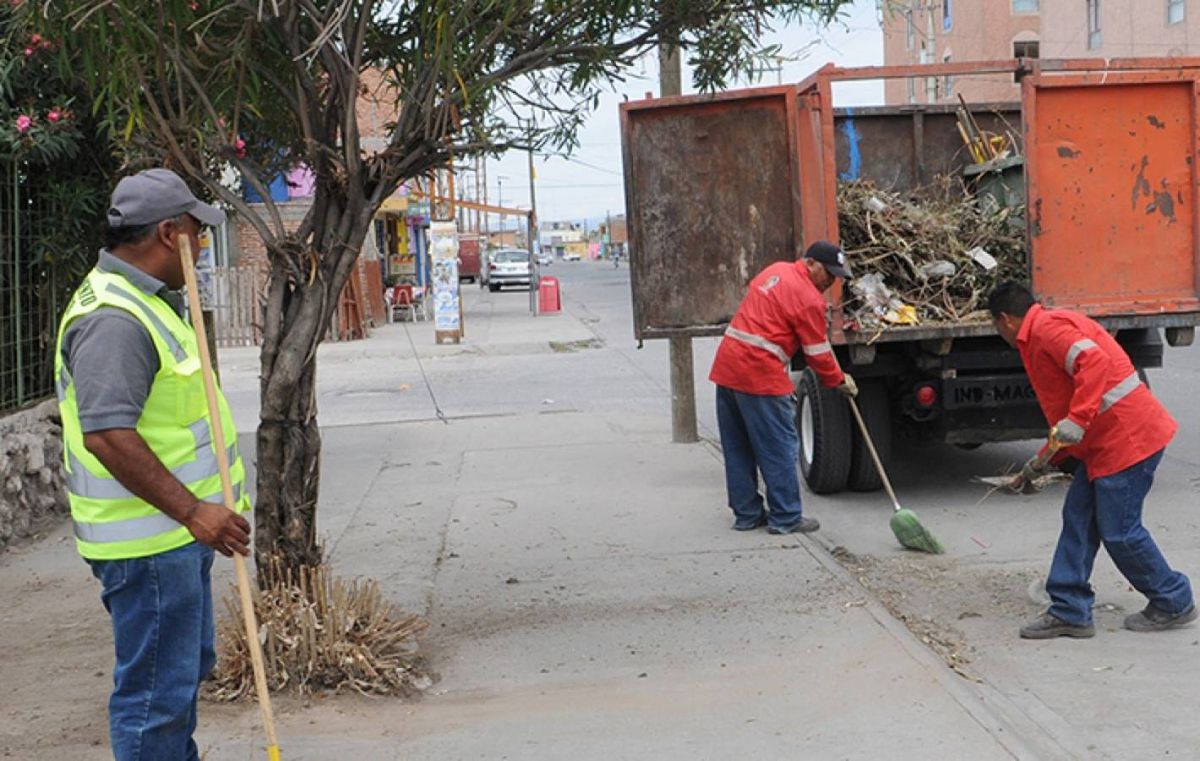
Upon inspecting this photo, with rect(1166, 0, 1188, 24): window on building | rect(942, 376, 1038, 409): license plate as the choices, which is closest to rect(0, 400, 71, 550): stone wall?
rect(942, 376, 1038, 409): license plate

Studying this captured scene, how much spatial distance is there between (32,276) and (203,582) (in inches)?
238

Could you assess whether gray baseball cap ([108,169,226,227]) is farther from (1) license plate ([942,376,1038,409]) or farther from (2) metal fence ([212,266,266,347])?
(2) metal fence ([212,266,266,347])

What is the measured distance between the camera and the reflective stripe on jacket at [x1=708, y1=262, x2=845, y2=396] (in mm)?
7586

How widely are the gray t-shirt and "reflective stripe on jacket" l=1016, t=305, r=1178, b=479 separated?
11.6 ft

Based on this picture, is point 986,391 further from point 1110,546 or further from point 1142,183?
point 1110,546

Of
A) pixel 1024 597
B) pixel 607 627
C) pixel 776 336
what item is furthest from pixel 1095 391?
pixel 776 336

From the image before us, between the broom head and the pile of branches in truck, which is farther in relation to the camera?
the pile of branches in truck

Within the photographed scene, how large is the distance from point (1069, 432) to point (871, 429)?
339 cm

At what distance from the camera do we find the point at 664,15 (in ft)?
20.2

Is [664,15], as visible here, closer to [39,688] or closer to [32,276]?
[39,688]

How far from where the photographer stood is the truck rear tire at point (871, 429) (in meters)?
8.74

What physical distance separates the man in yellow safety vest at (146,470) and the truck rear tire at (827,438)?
5554 millimetres

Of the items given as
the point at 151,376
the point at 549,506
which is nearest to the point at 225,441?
the point at 151,376

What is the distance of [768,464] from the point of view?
784 centimetres
